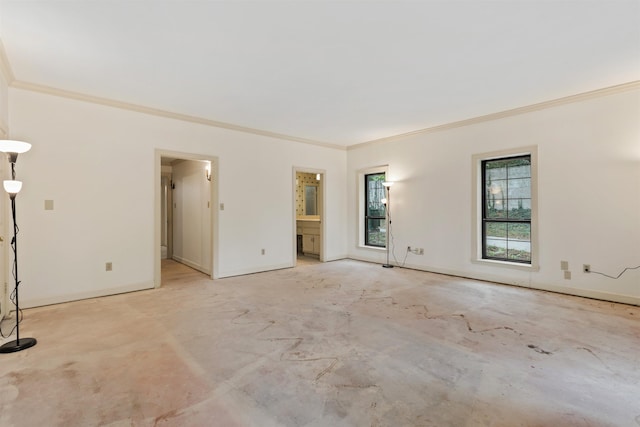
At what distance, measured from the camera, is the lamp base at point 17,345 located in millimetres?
2492

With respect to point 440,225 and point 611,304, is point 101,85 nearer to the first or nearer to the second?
point 440,225

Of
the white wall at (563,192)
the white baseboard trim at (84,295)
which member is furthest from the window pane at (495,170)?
the white baseboard trim at (84,295)

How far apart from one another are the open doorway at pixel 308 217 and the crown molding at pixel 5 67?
4.10m

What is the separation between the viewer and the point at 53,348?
257 centimetres

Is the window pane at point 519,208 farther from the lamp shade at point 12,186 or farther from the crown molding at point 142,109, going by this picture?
the lamp shade at point 12,186

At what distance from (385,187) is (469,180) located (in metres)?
1.74

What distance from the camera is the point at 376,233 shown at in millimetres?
6824

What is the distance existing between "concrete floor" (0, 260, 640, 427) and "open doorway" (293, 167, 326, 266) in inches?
112

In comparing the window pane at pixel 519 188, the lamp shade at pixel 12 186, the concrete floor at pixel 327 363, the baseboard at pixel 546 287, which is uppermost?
the window pane at pixel 519 188

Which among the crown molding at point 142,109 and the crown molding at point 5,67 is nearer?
the crown molding at point 5,67

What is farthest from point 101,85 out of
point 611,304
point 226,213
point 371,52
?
point 611,304

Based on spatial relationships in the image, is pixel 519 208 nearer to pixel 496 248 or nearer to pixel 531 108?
pixel 496 248

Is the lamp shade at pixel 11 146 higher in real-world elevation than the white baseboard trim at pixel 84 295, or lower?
higher

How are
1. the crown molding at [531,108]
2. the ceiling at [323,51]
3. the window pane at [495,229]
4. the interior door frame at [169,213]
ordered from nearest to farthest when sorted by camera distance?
the ceiling at [323,51] < the crown molding at [531,108] < the window pane at [495,229] < the interior door frame at [169,213]
